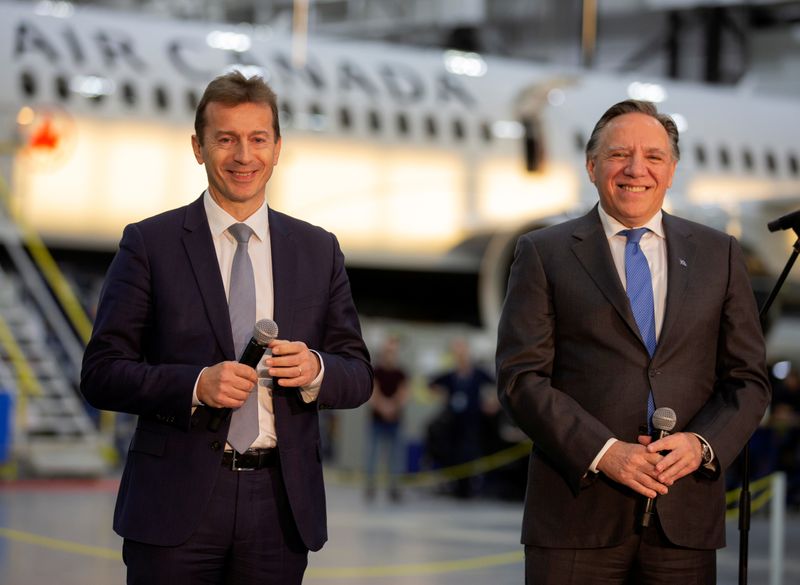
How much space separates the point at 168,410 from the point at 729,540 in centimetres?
588

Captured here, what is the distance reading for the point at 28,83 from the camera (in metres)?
12.9

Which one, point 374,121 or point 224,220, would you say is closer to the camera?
point 224,220

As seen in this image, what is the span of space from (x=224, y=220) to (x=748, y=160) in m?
16.5

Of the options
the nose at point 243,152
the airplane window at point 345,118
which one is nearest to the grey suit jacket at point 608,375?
the nose at point 243,152

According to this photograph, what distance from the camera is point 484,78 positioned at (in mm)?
16094

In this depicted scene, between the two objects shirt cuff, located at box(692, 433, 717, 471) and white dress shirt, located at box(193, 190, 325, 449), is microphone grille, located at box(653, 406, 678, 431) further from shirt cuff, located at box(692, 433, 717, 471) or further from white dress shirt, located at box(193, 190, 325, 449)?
white dress shirt, located at box(193, 190, 325, 449)

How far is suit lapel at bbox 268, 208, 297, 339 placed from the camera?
8.76ft

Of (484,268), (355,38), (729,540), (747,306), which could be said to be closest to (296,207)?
(484,268)

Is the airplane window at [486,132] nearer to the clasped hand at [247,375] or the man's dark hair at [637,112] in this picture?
the man's dark hair at [637,112]

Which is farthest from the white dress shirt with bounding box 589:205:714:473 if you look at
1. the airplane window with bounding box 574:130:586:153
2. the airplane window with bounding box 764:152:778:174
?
the airplane window with bounding box 764:152:778:174

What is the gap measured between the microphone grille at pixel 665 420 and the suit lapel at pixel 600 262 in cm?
19

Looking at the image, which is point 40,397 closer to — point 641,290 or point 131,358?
point 131,358

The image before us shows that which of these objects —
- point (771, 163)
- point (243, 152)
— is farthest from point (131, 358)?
point (771, 163)

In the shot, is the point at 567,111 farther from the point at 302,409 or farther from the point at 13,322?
the point at 302,409
